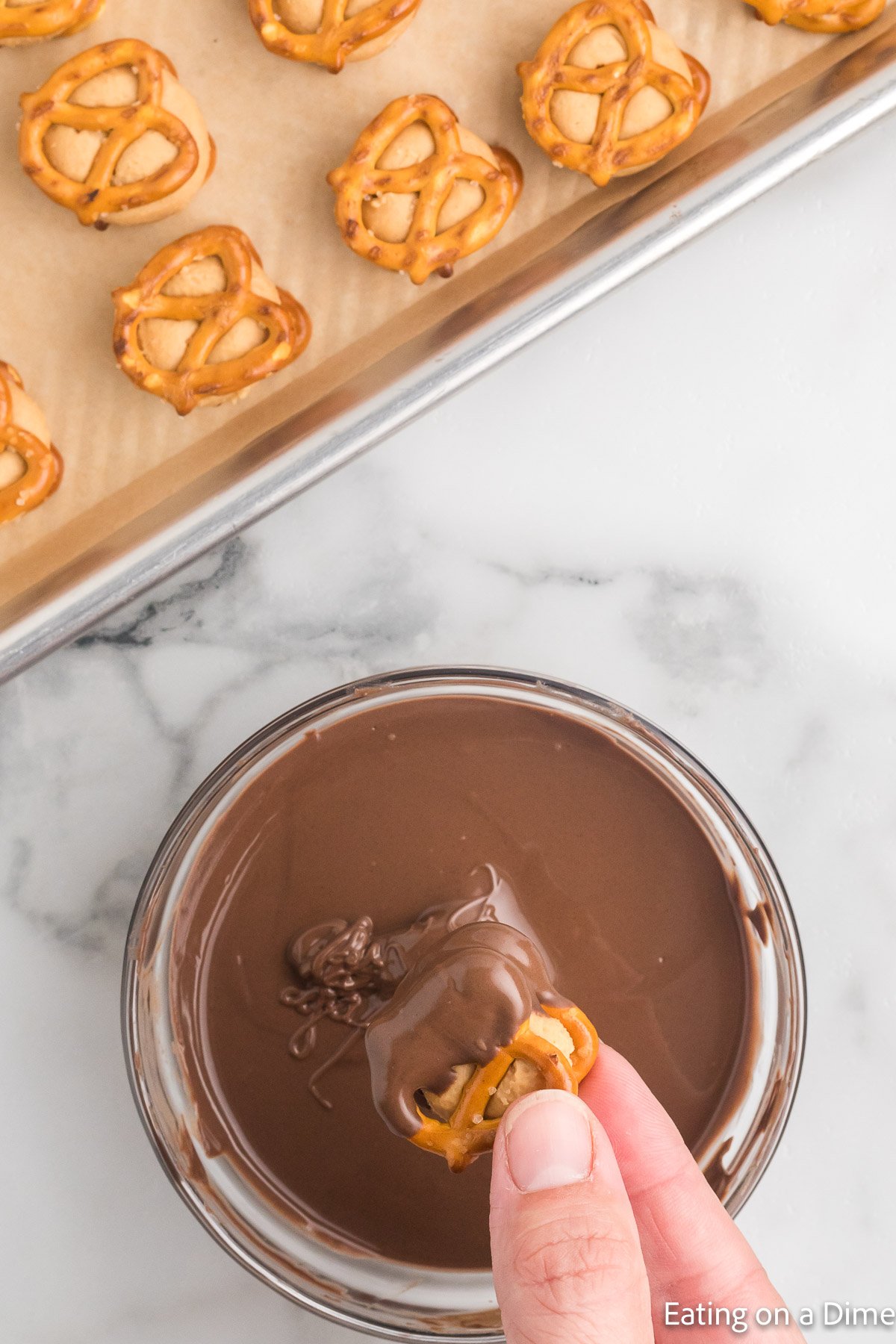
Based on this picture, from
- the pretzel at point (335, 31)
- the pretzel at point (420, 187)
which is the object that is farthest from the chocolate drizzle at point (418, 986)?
the pretzel at point (335, 31)

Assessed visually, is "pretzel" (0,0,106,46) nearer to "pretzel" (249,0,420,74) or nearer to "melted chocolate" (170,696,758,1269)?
"pretzel" (249,0,420,74)

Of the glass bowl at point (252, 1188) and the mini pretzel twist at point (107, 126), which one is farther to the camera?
the mini pretzel twist at point (107, 126)

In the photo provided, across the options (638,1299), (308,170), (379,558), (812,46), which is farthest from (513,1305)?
(812,46)

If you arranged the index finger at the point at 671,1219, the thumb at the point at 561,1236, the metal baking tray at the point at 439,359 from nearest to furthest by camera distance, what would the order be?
the thumb at the point at 561,1236 → the index finger at the point at 671,1219 → the metal baking tray at the point at 439,359

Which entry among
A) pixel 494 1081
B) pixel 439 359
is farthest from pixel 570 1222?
pixel 439 359

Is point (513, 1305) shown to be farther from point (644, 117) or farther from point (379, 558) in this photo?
point (644, 117)

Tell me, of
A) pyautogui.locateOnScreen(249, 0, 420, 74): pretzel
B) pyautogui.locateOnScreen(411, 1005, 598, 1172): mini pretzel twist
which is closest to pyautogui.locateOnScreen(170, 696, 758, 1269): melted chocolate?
pyautogui.locateOnScreen(411, 1005, 598, 1172): mini pretzel twist

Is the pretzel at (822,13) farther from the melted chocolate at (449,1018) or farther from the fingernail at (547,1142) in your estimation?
the fingernail at (547,1142)
